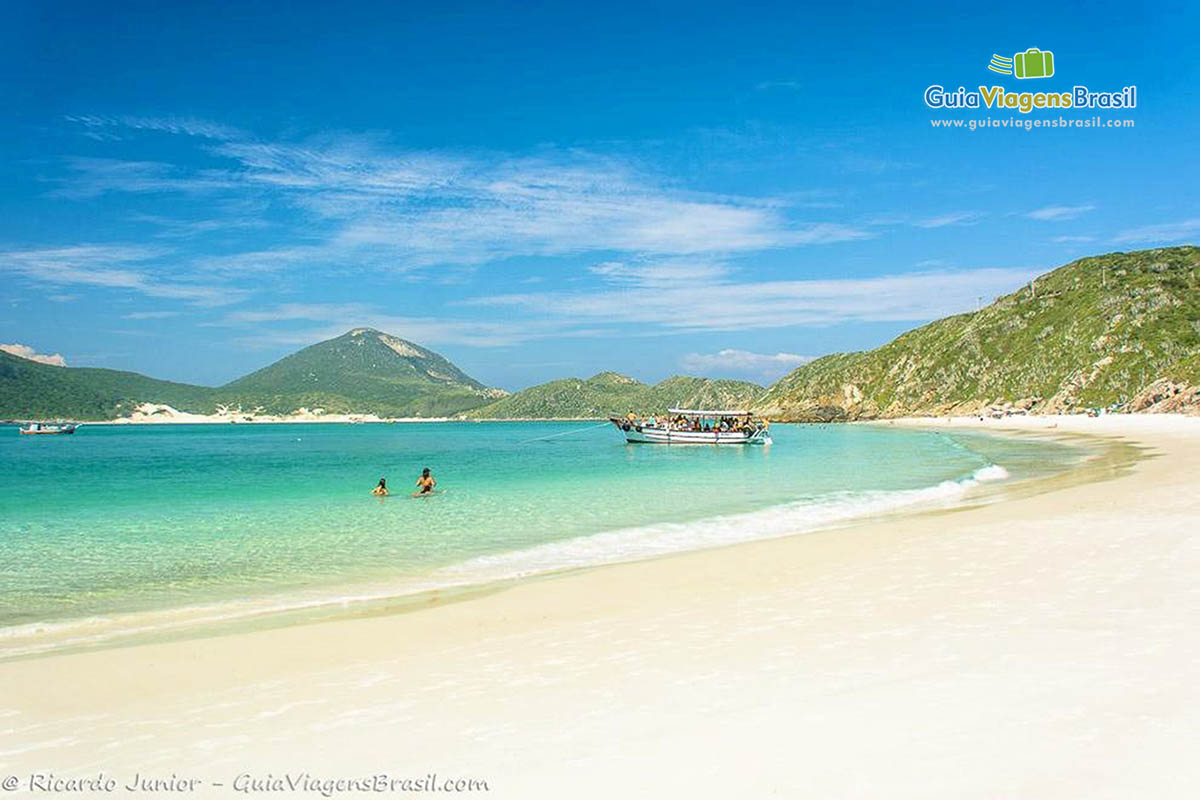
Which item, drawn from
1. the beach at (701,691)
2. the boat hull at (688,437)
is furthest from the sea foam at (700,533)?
the boat hull at (688,437)

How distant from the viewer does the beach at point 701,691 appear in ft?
16.1

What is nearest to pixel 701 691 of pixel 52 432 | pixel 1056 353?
pixel 1056 353

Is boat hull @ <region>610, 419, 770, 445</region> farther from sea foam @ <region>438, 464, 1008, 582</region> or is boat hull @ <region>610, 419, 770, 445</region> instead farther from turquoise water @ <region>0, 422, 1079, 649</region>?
sea foam @ <region>438, 464, 1008, 582</region>

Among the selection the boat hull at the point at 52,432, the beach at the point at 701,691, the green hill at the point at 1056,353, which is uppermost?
the green hill at the point at 1056,353

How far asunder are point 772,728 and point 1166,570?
8028mm

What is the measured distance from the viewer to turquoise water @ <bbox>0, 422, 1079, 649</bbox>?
13.7 metres

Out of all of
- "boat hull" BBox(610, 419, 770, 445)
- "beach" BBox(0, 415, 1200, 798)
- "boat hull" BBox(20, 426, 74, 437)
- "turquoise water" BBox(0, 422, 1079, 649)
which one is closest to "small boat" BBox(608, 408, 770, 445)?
"boat hull" BBox(610, 419, 770, 445)

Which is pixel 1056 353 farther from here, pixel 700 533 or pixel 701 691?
pixel 701 691

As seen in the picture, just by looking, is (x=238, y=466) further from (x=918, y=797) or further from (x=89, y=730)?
(x=918, y=797)

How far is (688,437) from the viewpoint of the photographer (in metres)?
84.2

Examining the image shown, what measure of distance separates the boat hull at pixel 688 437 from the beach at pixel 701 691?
65790 millimetres

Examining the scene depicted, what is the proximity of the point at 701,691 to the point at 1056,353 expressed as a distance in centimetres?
14026

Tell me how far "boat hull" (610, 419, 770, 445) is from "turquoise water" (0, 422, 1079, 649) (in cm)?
2966

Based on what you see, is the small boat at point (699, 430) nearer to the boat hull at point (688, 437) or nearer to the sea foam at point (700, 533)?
the boat hull at point (688, 437)
